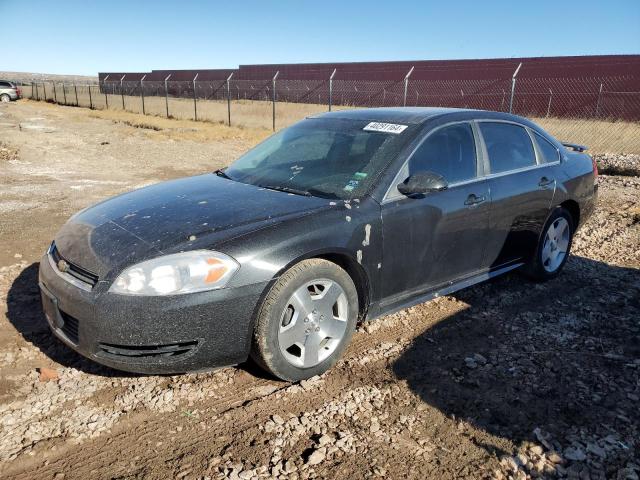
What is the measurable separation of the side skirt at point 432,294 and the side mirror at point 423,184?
2.47 feet

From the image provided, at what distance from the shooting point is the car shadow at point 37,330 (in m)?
3.18

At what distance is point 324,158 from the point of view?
3.87 meters

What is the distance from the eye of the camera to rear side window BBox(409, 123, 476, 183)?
11.9 ft

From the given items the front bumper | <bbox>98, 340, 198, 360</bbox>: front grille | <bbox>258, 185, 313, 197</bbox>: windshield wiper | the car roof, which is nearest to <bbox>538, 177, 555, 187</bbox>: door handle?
the car roof

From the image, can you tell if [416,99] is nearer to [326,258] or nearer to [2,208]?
[2,208]

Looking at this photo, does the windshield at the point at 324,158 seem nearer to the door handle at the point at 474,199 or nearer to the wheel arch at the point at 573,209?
the door handle at the point at 474,199

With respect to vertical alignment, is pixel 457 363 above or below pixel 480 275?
below

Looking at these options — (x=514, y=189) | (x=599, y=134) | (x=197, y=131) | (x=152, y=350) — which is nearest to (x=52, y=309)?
(x=152, y=350)

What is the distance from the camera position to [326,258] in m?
3.15

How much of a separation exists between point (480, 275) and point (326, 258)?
1585 millimetres

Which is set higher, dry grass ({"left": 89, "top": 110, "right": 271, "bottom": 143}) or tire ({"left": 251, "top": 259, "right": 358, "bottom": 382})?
tire ({"left": 251, "top": 259, "right": 358, "bottom": 382})

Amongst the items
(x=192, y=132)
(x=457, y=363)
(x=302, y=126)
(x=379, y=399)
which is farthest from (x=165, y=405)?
(x=192, y=132)

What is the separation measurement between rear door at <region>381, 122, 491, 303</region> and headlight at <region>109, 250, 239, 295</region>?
44.2 inches

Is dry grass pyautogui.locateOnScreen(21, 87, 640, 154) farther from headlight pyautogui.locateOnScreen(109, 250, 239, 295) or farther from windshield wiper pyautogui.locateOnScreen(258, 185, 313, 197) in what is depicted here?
headlight pyautogui.locateOnScreen(109, 250, 239, 295)
